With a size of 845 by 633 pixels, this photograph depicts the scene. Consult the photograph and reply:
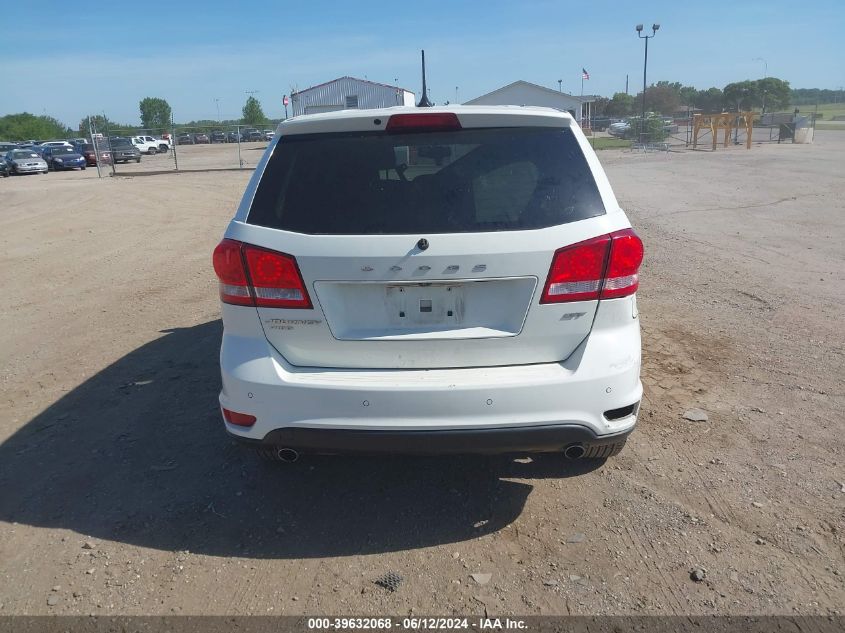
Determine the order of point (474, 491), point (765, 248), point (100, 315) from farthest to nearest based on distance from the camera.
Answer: point (765, 248), point (100, 315), point (474, 491)

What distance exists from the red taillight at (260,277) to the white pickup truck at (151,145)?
184ft

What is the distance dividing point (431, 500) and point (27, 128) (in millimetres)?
102595

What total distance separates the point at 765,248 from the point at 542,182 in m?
7.90

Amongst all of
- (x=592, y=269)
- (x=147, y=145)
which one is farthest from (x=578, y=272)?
(x=147, y=145)

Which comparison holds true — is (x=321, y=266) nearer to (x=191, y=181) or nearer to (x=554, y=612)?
(x=554, y=612)

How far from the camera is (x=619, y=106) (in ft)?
278

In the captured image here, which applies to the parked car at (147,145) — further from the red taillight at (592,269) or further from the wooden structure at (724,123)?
the red taillight at (592,269)

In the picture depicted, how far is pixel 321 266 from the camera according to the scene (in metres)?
2.98

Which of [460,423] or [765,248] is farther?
[765,248]

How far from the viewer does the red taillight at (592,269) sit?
300 cm

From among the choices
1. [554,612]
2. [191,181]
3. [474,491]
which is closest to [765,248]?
[474,491]

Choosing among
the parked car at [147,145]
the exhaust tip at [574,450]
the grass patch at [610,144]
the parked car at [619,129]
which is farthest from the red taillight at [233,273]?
the parked car at [147,145]

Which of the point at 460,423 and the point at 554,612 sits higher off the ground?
the point at 460,423

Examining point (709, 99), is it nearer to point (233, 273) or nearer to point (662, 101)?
point (662, 101)
